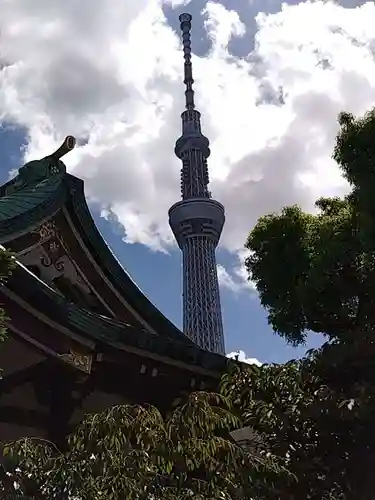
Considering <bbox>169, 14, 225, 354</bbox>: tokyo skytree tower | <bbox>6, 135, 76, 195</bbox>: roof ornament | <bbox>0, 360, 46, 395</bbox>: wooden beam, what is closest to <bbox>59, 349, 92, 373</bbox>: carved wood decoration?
<bbox>0, 360, 46, 395</bbox>: wooden beam

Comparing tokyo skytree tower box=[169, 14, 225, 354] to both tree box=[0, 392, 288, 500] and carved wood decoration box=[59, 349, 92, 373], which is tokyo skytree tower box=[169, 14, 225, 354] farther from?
tree box=[0, 392, 288, 500]

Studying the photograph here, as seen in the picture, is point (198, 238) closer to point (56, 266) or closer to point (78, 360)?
point (56, 266)

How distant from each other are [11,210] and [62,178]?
3.38 feet

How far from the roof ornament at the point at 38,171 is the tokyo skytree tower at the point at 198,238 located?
5120 cm

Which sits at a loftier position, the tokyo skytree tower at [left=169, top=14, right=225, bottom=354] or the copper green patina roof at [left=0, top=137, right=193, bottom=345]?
the tokyo skytree tower at [left=169, top=14, right=225, bottom=354]

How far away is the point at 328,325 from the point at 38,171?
23.9 feet

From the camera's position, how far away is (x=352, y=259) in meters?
7.07

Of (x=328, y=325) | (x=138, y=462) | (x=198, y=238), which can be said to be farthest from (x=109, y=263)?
(x=198, y=238)

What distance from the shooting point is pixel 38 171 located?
41.5 feet

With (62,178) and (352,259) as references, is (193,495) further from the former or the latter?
(62,178)

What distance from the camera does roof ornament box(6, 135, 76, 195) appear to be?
1206 cm

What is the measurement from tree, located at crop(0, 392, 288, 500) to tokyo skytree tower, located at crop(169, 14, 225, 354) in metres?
59.1

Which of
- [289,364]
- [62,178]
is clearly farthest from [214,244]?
[289,364]

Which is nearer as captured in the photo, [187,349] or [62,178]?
[187,349]
